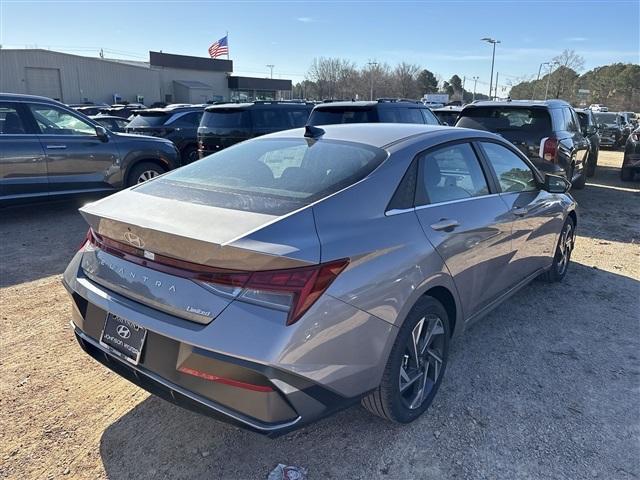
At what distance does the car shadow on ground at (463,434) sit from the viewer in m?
2.47

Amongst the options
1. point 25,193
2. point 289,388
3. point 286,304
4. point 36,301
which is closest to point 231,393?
point 289,388

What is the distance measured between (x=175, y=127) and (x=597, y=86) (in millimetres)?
74250

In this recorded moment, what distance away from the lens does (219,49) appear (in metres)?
44.4

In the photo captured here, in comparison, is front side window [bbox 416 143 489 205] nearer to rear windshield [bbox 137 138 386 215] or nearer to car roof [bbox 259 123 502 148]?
car roof [bbox 259 123 502 148]

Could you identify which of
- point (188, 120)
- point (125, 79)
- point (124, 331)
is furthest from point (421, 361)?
point (125, 79)

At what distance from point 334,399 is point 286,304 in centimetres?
54

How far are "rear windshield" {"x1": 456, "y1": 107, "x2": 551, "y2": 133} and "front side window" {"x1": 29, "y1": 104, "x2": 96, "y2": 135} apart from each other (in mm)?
6119

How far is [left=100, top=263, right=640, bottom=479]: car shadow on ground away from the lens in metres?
2.47

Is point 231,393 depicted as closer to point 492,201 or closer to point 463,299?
point 463,299

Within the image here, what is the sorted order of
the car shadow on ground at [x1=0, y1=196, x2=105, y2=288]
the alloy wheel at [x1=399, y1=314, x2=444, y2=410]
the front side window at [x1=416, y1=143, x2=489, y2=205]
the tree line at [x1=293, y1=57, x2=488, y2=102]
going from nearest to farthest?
the alloy wheel at [x1=399, y1=314, x2=444, y2=410] < the front side window at [x1=416, y1=143, x2=489, y2=205] < the car shadow on ground at [x1=0, y1=196, x2=105, y2=288] < the tree line at [x1=293, y1=57, x2=488, y2=102]

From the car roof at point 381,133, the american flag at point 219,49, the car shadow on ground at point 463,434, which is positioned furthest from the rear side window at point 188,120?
the american flag at point 219,49

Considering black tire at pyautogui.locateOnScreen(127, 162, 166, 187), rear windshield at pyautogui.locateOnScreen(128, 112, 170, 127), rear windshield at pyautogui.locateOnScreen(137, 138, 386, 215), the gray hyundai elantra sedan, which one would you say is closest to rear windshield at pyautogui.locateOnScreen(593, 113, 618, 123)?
rear windshield at pyautogui.locateOnScreen(128, 112, 170, 127)

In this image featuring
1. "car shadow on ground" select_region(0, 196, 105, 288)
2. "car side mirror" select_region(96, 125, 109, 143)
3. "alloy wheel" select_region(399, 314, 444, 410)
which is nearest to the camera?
"alloy wheel" select_region(399, 314, 444, 410)

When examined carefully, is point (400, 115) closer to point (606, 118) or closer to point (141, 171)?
point (141, 171)
